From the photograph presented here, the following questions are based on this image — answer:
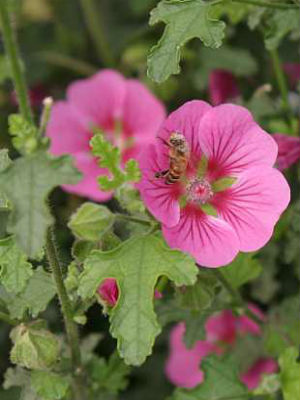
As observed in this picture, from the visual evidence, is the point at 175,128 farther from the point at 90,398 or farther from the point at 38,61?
the point at 38,61

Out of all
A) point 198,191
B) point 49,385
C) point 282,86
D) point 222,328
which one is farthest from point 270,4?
point 222,328

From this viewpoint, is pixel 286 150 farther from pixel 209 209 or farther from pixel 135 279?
pixel 135 279

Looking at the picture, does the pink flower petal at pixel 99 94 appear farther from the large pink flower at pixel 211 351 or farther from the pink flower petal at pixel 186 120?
the pink flower petal at pixel 186 120

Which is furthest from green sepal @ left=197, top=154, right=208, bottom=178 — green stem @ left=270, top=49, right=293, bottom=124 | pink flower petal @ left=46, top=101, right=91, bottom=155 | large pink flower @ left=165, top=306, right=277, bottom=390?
pink flower petal @ left=46, top=101, right=91, bottom=155

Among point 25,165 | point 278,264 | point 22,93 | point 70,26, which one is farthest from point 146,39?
point 25,165

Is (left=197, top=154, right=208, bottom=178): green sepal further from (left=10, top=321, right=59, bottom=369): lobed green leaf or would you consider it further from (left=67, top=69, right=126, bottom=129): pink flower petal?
(left=67, top=69, right=126, bottom=129): pink flower petal
